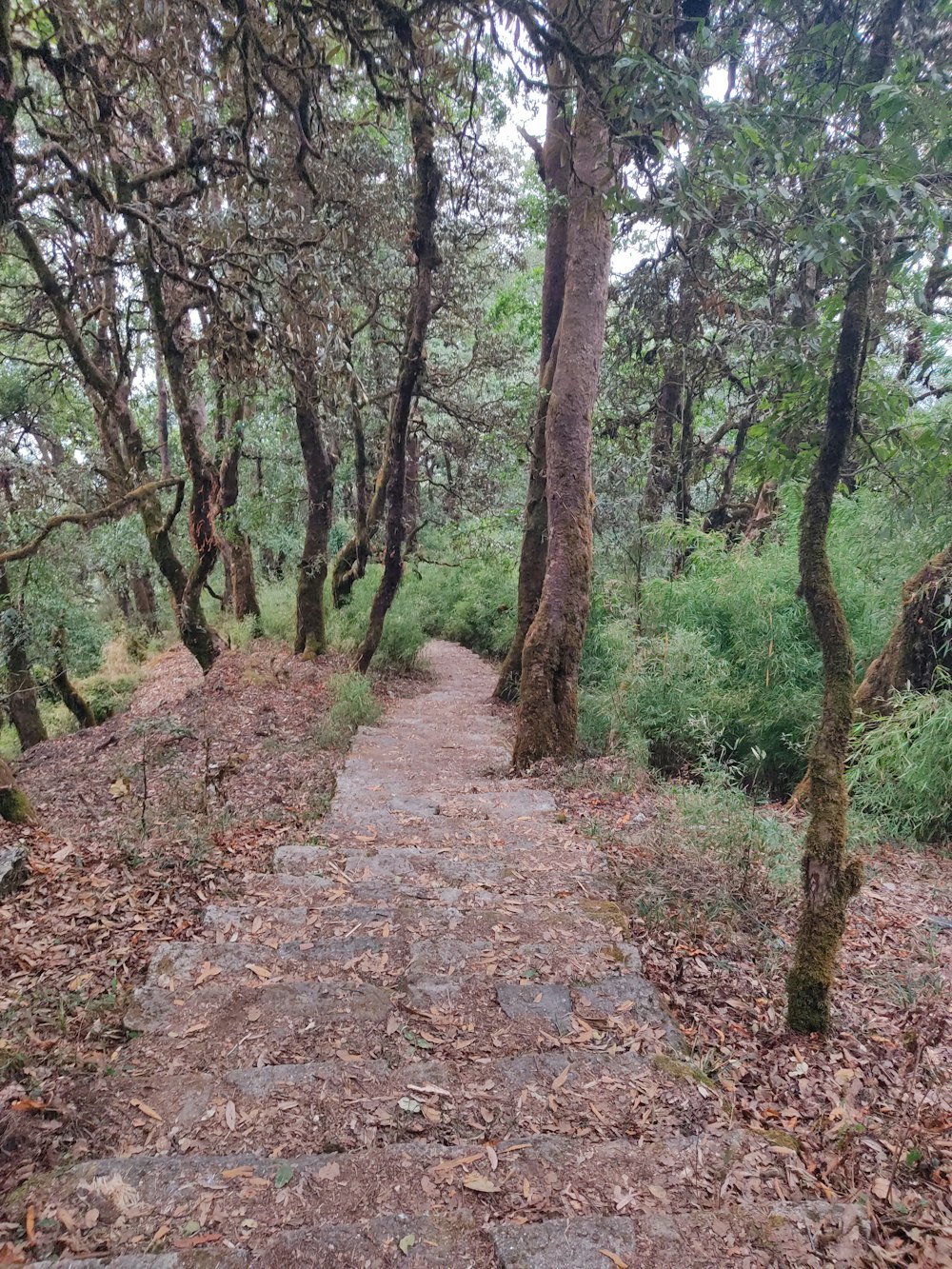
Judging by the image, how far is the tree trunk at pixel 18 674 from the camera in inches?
352

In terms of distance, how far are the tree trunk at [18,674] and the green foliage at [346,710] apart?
11.6 ft

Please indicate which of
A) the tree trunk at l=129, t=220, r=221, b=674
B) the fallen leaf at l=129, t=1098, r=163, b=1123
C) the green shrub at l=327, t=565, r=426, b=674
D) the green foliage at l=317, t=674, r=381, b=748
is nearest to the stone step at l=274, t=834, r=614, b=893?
the fallen leaf at l=129, t=1098, r=163, b=1123

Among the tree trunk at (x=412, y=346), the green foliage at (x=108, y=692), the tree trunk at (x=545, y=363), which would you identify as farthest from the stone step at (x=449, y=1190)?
the green foliage at (x=108, y=692)

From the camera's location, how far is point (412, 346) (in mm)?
8055

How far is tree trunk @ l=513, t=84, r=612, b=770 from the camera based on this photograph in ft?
21.6

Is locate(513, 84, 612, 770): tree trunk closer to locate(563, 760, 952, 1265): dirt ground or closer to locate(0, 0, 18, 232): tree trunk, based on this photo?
locate(563, 760, 952, 1265): dirt ground

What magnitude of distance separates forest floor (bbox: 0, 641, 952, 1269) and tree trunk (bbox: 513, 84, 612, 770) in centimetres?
172

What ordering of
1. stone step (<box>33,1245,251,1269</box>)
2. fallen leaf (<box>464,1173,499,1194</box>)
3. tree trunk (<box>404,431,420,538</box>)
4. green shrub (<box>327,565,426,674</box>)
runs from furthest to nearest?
tree trunk (<box>404,431,420,538</box>), green shrub (<box>327,565,426,674</box>), fallen leaf (<box>464,1173,499,1194</box>), stone step (<box>33,1245,251,1269</box>)

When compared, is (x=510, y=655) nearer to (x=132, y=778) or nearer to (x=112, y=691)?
(x=132, y=778)

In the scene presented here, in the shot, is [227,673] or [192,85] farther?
[227,673]

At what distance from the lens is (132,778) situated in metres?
6.31

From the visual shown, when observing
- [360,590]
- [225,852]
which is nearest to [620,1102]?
[225,852]

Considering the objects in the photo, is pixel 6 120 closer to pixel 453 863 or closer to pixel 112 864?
pixel 112 864

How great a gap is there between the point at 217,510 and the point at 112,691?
3.96 meters
